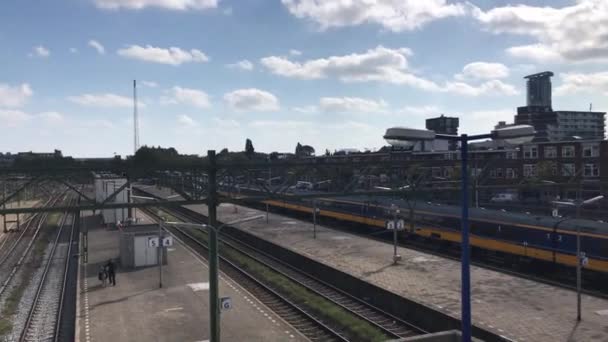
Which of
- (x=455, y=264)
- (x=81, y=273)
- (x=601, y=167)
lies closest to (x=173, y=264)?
(x=81, y=273)

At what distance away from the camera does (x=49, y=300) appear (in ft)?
78.5

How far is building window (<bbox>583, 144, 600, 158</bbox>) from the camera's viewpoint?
4660cm

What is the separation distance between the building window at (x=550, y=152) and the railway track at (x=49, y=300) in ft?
147

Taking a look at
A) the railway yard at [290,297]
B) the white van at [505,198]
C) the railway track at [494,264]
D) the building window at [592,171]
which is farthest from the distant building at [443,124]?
the railway yard at [290,297]

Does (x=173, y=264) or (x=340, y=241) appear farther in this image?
(x=340, y=241)

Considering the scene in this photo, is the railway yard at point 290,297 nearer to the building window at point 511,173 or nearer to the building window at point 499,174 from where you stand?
the building window at point 511,173

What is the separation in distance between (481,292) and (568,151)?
34.3 metres

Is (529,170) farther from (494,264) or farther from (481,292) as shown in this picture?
(481,292)

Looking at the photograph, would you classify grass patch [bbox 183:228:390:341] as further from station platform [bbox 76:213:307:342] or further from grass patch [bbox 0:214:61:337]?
grass patch [bbox 0:214:61:337]

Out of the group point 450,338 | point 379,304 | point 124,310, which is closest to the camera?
point 450,338

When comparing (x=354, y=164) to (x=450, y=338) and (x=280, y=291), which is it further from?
(x=280, y=291)

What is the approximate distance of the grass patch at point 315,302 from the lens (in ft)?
A: 58.9

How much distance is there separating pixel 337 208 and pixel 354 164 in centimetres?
3109

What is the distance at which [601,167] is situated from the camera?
4562 centimetres
